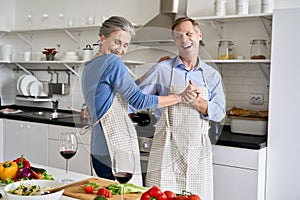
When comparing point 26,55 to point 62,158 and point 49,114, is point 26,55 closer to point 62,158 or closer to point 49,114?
point 49,114

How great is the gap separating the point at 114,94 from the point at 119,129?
0.17m

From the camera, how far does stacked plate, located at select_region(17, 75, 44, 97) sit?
15.4 ft

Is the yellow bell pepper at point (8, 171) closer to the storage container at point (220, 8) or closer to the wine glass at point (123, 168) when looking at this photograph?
the wine glass at point (123, 168)

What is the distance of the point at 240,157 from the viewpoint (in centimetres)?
281

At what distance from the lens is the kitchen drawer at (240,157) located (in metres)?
2.76

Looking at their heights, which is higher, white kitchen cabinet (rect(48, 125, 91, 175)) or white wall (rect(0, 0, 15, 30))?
white wall (rect(0, 0, 15, 30))

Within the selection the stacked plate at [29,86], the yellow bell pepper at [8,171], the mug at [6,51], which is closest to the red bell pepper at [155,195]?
the yellow bell pepper at [8,171]

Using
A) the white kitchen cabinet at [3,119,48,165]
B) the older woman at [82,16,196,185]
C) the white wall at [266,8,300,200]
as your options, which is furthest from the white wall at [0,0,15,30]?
the older woman at [82,16,196,185]

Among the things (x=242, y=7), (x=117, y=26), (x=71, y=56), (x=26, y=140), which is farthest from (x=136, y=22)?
(x=117, y=26)

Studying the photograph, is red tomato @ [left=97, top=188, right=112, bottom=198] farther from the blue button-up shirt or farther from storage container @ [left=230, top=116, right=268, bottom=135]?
storage container @ [left=230, top=116, right=268, bottom=135]

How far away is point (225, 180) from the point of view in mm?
2875

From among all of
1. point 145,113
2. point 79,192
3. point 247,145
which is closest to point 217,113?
point 145,113

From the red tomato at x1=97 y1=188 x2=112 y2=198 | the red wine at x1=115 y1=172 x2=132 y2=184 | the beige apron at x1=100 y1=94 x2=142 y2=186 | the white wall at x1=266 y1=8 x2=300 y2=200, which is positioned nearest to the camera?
the red wine at x1=115 y1=172 x2=132 y2=184

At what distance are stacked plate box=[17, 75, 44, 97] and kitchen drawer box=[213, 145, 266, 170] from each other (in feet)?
8.33
